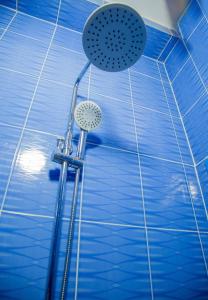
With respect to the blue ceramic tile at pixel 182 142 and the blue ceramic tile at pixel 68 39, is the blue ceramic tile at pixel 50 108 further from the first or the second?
the blue ceramic tile at pixel 182 142

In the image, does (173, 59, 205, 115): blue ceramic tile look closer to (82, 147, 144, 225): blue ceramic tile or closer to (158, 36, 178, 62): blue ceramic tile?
(158, 36, 178, 62): blue ceramic tile

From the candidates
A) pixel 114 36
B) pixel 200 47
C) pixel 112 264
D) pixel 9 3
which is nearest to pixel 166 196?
pixel 112 264

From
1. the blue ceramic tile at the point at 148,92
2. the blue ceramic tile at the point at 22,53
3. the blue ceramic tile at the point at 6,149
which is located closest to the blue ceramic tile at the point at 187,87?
the blue ceramic tile at the point at 148,92

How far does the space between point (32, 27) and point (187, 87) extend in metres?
0.96

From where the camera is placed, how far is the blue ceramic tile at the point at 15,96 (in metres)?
0.87

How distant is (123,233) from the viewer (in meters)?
0.79

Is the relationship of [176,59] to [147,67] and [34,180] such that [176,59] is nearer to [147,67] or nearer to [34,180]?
[147,67]

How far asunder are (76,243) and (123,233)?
0.17m

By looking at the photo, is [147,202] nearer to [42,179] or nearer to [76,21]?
[42,179]

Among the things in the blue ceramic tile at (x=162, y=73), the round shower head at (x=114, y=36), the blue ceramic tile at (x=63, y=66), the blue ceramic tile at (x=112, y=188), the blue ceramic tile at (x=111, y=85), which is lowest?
the blue ceramic tile at (x=112, y=188)

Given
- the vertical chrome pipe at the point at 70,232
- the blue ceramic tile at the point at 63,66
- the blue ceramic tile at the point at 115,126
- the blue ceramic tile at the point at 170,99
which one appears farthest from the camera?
the blue ceramic tile at the point at 170,99

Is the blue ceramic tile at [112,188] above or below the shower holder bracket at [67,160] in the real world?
below

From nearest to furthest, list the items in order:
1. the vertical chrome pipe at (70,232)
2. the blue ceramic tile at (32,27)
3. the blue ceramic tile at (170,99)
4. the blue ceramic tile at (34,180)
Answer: the vertical chrome pipe at (70,232) < the blue ceramic tile at (34,180) < the blue ceramic tile at (32,27) < the blue ceramic tile at (170,99)

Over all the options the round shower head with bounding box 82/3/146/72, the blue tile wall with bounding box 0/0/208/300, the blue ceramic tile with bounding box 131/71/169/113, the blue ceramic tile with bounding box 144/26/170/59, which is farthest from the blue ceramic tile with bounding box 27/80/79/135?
the blue ceramic tile with bounding box 144/26/170/59
